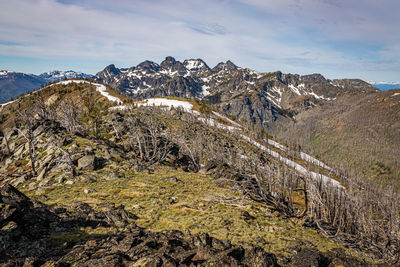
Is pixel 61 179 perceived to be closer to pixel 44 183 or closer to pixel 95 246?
pixel 44 183

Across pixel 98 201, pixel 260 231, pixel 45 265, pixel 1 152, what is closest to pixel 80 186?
pixel 98 201

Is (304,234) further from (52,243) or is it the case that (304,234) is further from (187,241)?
(52,243)

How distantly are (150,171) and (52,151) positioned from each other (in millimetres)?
11944

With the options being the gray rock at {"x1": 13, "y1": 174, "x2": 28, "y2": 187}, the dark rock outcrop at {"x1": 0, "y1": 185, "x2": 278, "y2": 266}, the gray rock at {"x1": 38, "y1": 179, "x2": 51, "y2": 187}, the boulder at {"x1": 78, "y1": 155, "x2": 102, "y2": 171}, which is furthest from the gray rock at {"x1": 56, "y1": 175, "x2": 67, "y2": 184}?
the dark rock outcrop at {"x1": 0, "y1": 185, "x2": 278, "y2": 266}

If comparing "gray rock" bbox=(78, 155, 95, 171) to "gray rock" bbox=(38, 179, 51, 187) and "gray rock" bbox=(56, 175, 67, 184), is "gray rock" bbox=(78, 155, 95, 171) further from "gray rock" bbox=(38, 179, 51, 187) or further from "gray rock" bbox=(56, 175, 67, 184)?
"gray rock" bbox=(38, 179, 51, 187)

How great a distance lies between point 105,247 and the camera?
8.43m

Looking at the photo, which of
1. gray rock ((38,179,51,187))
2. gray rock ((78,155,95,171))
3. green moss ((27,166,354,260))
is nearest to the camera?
green moss ((27,166,354,260))

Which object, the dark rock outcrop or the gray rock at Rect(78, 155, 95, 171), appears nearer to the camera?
the dark rock outcrop

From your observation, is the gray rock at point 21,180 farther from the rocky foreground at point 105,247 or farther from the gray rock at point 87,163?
the rocky foreground at point 105,247

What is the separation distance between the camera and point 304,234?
12617mm

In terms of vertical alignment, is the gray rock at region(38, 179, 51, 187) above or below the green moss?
below

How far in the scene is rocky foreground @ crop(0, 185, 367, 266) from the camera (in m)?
7.36

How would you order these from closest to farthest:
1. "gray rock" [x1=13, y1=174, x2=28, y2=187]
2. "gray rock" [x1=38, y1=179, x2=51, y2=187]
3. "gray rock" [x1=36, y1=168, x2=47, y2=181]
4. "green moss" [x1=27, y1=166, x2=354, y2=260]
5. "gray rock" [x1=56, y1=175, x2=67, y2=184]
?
1. "green moss" [x1=27, y1=166, x2=354, y2=260]
2. "gray rock" [x1=38, y1=179, x2=51, y2=187]
3. "gray rock" [x1=56, y1=175, x2=67, y2=184]
4. "gray rock" [x1=13, y1=174, x2=28, y2=187]
5. "gray rock" [x1=36, y1=168, x2=47, y2=181]

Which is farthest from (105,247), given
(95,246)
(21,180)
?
(21,180)
